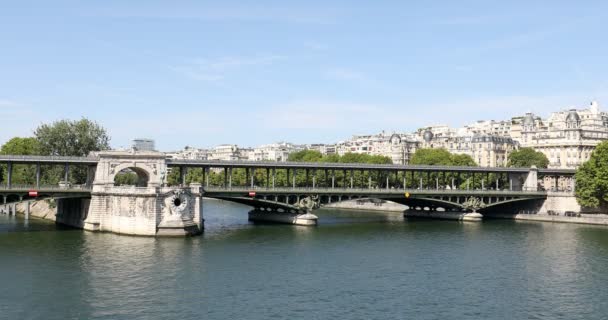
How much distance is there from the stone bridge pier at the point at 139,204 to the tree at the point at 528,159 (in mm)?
108727

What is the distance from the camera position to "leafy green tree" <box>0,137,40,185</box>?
109 m

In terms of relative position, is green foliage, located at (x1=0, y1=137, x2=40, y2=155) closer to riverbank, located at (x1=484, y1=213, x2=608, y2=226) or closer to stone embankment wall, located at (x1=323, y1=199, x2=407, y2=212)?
stone embankment wall, located at (x1=323, y1=199, x2=407, y2=212)

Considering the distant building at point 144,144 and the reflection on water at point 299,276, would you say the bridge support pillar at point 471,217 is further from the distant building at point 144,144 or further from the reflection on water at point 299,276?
the distant building at point 144,144

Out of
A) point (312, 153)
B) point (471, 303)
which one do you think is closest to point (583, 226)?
point (471, 303)

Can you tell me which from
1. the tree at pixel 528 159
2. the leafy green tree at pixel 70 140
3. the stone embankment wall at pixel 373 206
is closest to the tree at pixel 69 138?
the leafy green tree at pixel 70 140

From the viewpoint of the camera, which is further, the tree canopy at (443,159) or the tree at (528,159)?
the tree at (528,159)

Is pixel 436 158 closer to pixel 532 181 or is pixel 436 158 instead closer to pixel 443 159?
pixel 443 159

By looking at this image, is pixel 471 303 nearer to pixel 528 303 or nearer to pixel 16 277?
pixel 528 303

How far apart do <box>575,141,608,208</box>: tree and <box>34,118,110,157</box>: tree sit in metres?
78.5

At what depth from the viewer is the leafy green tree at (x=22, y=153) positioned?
358 feet

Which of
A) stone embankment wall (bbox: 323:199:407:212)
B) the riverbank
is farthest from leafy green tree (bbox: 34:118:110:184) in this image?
the riverbank

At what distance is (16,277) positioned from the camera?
160ft

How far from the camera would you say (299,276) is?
51.5 m

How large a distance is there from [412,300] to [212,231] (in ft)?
140
